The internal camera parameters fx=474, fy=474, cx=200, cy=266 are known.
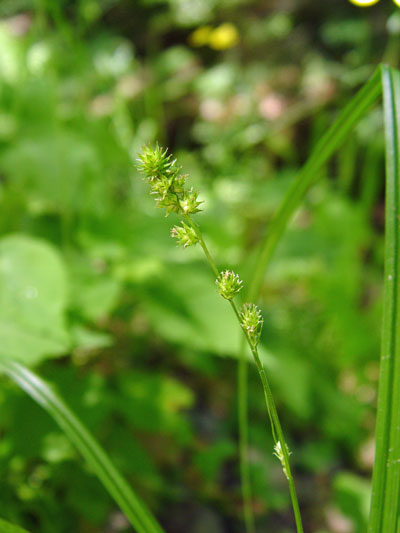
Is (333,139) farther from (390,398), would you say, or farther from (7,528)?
(7,528)

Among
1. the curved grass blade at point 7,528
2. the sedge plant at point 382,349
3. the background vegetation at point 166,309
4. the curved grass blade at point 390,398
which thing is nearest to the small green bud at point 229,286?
the sedge plant at point 382,349

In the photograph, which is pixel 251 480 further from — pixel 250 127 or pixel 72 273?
pixel 250 127

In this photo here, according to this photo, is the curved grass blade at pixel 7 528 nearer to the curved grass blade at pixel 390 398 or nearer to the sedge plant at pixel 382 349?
the sedge plant at pixel 382 349

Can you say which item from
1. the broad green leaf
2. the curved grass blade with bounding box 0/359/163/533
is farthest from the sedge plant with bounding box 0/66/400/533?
the broad green leaf

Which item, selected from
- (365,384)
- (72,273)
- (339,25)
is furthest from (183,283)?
(339,25)

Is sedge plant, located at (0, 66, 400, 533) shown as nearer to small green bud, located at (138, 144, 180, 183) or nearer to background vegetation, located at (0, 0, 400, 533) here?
small green bud, located at (138, 144, 180, 183)

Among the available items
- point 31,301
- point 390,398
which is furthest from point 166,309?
point 390,398
